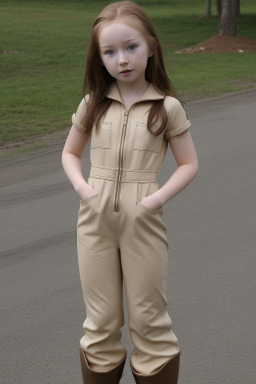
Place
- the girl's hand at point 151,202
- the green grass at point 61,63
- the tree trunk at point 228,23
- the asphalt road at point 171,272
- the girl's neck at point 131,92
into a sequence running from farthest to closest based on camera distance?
the tree trunk at point 228,23, the green grass at point 61,63, the asphalt road at point 171,272, the girl's neck at point 131,92, the girl's hand at point 151,202

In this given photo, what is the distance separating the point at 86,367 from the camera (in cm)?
338

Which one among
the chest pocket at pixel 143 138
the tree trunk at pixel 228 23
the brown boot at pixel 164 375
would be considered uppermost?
the chest pocket at pixel 143 138

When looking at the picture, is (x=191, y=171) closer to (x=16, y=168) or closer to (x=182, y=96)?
(x=16, y=168)

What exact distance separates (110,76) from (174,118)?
33 cm

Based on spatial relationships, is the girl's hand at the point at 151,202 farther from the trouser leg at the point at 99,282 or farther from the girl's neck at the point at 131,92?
the girl's neck at the point at 131,92

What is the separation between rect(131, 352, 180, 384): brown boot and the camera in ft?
11.1

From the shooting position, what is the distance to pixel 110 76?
11.4ft

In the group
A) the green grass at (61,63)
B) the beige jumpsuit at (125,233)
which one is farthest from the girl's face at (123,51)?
the green grass at (61,63)

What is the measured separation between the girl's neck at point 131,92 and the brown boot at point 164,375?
1024 millimetres

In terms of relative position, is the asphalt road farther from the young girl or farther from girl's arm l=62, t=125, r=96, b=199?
girl's arm l=62, t=125, r=96, b=199

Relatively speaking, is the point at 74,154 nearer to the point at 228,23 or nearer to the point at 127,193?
the point at 127,193

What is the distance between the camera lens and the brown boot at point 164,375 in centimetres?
337

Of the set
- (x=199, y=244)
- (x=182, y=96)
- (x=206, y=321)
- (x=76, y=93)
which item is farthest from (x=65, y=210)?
(x=76, y=93)

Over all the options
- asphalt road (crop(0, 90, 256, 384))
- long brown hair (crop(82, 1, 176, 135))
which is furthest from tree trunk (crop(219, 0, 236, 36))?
long brown hair (crop(82, 1, 176, 135))
